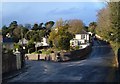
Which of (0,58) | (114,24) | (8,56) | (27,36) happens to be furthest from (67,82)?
(27,36)

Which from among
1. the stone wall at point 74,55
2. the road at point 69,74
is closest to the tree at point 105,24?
the road at point 69,74

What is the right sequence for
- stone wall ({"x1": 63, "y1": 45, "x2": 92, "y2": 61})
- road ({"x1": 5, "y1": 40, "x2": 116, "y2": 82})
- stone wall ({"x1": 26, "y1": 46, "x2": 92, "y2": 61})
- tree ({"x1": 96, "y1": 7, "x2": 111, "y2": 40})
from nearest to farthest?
road ({"x1": 5, "y1": 40, "x2": 116, "y2": 82}), tree ({"x1": 96, "y1": 7, "x2": 111, "y2": 40}), stone wall ({"x1": 26, "y1": 46, "x2": 92, "y2": 61}), stone wall ({"x1": 63, "y1": 45, "x2": 92, "y2": 61})

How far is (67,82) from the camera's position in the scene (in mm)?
21469

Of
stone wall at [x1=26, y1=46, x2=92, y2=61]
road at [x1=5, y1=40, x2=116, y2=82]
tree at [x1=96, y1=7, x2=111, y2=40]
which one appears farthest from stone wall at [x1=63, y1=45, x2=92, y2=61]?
road at [x1=5, y1=40, x2=116, y2=82]

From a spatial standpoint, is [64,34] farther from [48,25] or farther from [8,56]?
[48,25]

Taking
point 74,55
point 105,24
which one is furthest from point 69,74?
point 74,55

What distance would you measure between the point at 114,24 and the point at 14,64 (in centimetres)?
1073

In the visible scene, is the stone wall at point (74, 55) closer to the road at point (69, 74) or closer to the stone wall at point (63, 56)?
the stone wall at point (63, 56)

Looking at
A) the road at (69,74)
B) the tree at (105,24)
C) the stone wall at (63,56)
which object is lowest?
the road at (69,74)

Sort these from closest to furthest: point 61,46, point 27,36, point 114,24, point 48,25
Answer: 1. point 114,24
2. point 61,46
3. point 27,36
4. point 48,25

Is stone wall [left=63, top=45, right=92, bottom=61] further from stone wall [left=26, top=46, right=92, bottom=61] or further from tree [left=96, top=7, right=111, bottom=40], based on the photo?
tree [left=96, top=7, right=111, bottom=40]

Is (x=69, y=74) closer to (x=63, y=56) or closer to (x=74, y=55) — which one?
(x=63, y=56)

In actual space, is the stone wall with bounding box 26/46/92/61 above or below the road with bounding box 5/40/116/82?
above

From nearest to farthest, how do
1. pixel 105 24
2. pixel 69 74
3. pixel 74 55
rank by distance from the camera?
1. pixel 69 74
2. pixel 105 24
3. pixel 74 55
